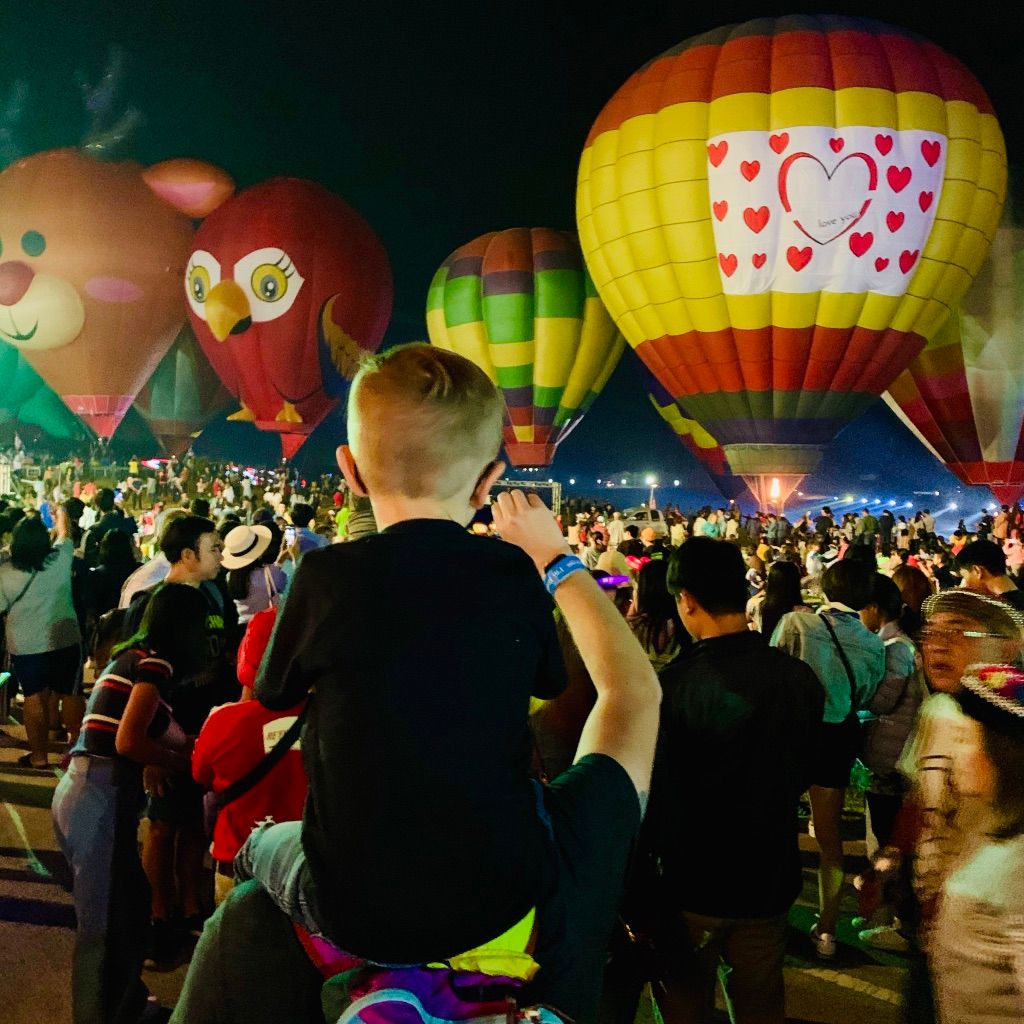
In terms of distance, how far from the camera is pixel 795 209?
13.2 m

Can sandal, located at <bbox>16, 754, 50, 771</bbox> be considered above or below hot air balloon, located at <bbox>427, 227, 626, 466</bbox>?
below

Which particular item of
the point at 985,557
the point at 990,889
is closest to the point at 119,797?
the point at 990,889

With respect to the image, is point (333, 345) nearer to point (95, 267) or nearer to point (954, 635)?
point (95, 267)

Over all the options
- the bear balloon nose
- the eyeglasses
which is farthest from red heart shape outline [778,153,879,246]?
the bear balloon nose

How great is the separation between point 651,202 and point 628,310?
196 centimetres

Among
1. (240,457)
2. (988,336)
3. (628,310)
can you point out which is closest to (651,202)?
(628,310)

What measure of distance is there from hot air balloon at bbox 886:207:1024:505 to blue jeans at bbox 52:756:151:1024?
18319mm

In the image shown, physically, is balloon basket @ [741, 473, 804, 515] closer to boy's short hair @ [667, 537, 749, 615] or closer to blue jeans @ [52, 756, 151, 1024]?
boy's short hair @ [667, 537, 749, 615]

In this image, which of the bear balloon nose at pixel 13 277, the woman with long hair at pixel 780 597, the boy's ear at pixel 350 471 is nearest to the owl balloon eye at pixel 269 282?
the bear balloon nose at pixel 13 277

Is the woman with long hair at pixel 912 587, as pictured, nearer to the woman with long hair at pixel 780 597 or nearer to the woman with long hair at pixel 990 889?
the woman with long hair at pixel 780 597

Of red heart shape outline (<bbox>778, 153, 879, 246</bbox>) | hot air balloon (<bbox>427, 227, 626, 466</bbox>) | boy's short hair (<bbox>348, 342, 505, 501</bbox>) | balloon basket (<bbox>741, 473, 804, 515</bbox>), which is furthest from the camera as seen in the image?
hot air balloon (<bbox>427, 227, 626, 466</bbox>)

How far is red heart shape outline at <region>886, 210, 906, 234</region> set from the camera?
13.2m

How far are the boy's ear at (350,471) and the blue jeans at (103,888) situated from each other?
2054 mm

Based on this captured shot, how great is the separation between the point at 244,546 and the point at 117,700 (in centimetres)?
232
